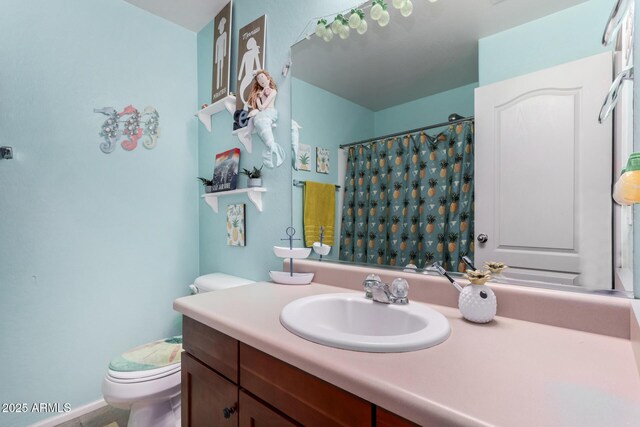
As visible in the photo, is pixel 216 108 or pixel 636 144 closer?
pixel 636 144

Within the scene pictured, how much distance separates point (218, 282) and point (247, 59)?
1.35 m

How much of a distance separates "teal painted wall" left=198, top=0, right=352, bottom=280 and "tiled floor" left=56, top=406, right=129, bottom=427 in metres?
0.95

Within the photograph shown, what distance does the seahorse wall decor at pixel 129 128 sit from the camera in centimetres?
180

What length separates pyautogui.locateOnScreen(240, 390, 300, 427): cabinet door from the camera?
721mm

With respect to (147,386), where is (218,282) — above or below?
above

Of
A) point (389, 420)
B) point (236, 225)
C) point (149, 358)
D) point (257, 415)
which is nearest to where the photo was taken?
point (389, 420)

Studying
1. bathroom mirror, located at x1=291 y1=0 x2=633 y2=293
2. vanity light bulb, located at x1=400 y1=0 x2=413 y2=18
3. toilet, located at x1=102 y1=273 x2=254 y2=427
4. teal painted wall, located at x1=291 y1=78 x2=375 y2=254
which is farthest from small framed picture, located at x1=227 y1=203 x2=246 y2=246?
vanity light bulb, located at x1=400 y1=0 x2=413 y2=18

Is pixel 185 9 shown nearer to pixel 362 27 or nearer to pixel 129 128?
pixel 129 128

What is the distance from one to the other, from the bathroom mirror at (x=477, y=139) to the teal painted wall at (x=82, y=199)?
1177 mm

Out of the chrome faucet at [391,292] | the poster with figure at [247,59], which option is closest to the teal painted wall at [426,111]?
the chrome faucet at [391,292]

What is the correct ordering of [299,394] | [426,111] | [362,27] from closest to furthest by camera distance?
[299,394], [426,111], [362,27]

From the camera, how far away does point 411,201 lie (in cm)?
115

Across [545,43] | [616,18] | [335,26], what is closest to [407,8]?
[335,26]

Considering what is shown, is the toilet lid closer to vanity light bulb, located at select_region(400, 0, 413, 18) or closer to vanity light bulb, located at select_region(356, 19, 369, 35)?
vanity light bulb, located at select_region(356, 19, 369, 35)
